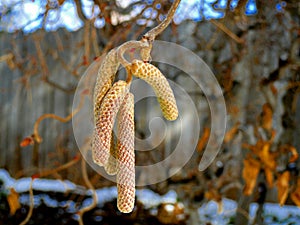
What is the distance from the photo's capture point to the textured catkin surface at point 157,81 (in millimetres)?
516

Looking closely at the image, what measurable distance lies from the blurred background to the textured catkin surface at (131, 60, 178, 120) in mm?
953

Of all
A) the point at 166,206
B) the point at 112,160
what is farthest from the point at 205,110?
the point at 112,160

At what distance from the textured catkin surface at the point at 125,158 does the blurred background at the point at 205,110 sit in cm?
97

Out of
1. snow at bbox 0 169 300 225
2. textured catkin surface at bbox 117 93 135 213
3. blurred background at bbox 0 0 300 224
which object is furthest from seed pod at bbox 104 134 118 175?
snow at bbox 0 169 300 225

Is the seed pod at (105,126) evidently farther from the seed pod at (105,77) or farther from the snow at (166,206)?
the snow at (166,206)

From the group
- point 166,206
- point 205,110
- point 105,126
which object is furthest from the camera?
point 205,110

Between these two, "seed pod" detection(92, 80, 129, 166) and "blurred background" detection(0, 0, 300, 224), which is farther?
"blurred background" detection(0, 0, 300, 224)

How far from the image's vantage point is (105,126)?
19.4 inches

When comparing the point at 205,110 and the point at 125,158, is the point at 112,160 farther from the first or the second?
the point at 205,110

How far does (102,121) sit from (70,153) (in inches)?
109

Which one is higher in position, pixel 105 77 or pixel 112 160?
pixel 105 77

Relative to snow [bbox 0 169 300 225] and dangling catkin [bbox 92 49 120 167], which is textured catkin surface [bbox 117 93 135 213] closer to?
dangling catkin [bbox 92 49 120 167]

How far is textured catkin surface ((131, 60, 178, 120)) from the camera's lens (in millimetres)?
516

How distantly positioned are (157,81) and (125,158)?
10cm
